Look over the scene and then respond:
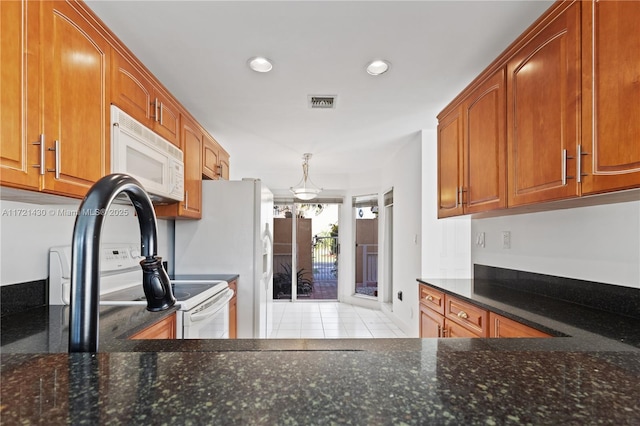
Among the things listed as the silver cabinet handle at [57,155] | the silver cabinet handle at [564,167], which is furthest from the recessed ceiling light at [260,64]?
the silver cabinet handle at [564,167]

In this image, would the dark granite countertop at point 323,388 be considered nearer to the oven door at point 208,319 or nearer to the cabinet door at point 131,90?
the oven door at point 208,319

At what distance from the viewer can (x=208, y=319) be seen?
215cm

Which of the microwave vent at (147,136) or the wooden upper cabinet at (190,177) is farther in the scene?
the wooden upper cabinet at (190,177)

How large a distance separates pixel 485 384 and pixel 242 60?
2.05 meters

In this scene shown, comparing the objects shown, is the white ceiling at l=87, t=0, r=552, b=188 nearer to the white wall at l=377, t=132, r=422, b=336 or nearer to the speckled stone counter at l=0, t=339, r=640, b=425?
the white wall at l=377, t=132, r=422, b=336

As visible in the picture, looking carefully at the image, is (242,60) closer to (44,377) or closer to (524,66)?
(524,66)

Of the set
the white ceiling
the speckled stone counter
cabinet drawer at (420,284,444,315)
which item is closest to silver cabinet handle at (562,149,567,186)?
the white ceiling

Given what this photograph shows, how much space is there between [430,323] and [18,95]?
2.67 metres

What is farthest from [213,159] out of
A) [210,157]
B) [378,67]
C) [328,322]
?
[328,322]

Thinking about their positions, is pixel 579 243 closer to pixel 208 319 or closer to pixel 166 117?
pixel 208 319

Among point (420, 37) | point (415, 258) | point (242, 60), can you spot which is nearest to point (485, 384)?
point (420, 37)

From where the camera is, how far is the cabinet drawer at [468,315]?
176cm

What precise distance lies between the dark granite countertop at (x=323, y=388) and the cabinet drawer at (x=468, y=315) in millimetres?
1181

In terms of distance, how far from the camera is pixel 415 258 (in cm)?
356
